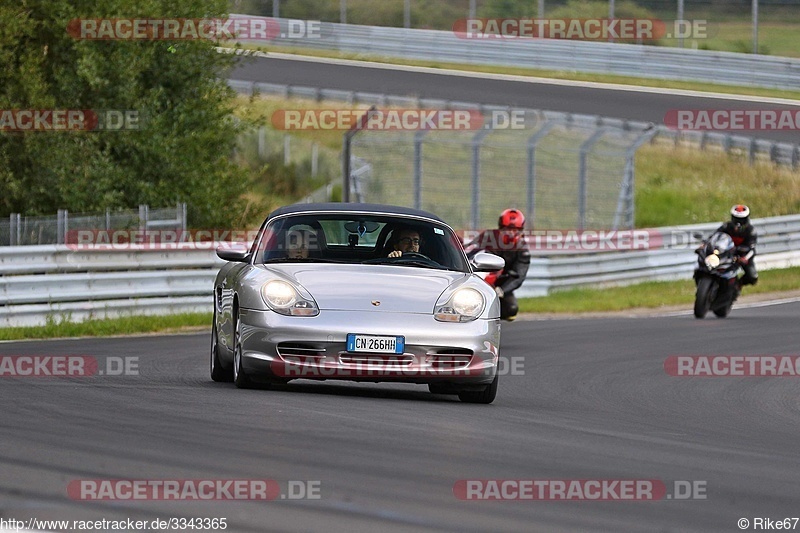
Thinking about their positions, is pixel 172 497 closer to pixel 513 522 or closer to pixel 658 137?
pixel 513 522

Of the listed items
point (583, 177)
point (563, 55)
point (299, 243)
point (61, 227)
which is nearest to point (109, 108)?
point (61, 227)

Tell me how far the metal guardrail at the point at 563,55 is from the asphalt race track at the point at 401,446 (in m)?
29.9

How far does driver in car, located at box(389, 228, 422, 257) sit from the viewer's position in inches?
447

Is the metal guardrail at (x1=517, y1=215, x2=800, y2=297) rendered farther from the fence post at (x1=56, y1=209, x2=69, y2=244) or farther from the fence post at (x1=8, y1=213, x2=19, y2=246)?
the fence post at (x1=8, y1=213, x2=19, y2=246)

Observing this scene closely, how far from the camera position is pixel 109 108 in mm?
25406

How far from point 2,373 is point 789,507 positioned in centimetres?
716

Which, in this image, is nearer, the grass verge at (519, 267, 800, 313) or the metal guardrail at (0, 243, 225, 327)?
the metal guardrail at (0, 243, 225, 327)

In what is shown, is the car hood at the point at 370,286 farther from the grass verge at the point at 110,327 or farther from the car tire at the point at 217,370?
the grass verge at the point at 110,327

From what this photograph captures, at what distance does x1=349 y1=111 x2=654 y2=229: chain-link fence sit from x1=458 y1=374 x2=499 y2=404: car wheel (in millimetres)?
16276

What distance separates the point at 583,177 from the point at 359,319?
17.9 meters

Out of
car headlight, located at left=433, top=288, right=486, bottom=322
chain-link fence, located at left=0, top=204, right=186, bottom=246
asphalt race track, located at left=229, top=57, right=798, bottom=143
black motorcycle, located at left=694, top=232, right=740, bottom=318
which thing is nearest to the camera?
car headlight, located at left=433, top=288, right=486, bottom=322

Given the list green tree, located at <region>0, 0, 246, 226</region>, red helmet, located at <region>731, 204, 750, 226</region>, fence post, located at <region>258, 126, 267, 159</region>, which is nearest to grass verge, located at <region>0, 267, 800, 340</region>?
red helmet, located at <region>731, 204, 750, 226</region>

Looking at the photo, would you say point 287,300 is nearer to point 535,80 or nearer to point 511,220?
point 511,220

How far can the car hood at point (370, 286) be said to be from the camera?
10266mm
